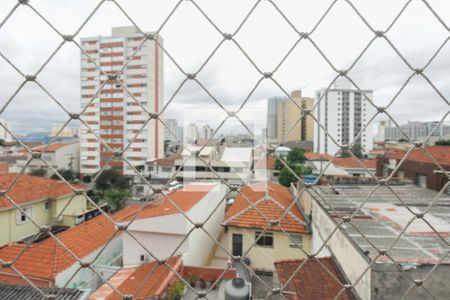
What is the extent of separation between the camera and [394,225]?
220cm

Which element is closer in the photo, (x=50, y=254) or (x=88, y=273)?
(x=50, y=254)

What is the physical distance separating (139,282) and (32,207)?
2.94m

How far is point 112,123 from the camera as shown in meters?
6.75

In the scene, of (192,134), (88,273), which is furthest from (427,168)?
(88,273)

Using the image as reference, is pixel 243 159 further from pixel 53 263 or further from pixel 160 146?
pixel 160 146

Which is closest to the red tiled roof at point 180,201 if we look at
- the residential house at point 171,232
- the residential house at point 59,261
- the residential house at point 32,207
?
the residential house at point 171,232

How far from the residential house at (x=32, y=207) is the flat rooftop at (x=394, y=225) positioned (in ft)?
11.4

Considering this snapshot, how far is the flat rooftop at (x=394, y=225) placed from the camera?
1621mm

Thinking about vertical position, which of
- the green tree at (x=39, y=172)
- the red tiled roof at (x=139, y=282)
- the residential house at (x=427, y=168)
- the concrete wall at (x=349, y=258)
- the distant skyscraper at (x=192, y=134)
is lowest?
the red tiled roof at (x=139, y=282)

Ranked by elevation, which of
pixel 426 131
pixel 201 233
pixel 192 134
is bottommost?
pixel 201 233

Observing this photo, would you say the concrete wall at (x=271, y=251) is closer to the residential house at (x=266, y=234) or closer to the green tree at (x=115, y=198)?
the residential house at (x=266, y=234)

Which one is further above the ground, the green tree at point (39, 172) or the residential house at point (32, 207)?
the green tree at point (39, 172)

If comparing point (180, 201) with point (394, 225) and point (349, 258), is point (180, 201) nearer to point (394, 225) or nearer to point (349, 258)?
point (349, 258)

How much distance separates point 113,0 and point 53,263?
2.86 metres
